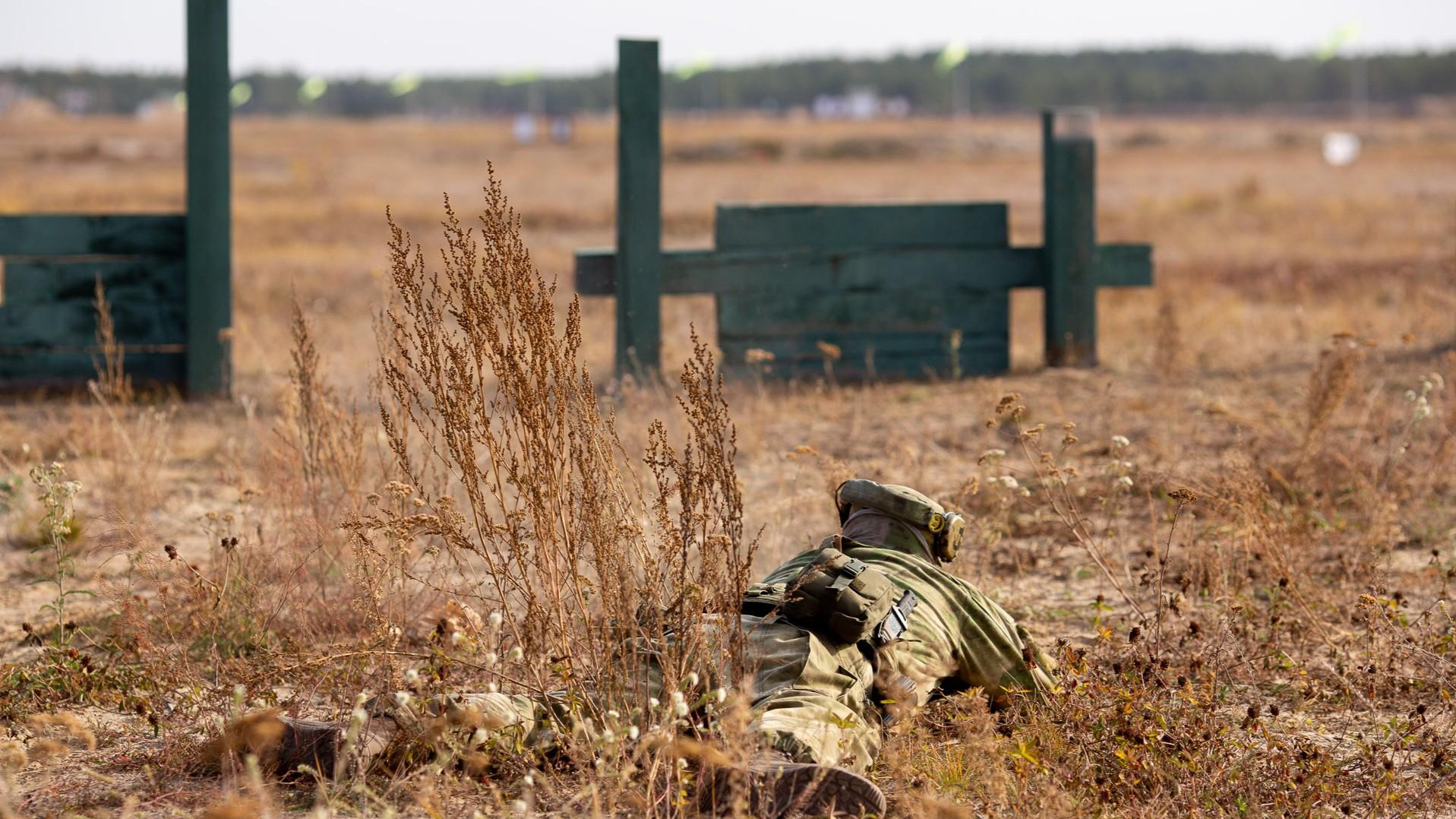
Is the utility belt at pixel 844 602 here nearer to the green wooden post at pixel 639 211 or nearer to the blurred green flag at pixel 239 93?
the green wooden post at pixel 639 211

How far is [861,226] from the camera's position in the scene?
27.2ft

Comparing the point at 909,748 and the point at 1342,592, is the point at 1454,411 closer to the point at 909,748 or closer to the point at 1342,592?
the point at 1342,592

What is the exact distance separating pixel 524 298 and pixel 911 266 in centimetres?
555

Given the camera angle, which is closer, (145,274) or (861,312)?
(145,274)

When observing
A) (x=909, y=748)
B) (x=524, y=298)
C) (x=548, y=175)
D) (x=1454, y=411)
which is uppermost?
(x=548, y=175)

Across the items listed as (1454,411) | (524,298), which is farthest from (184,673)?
(1454,411)

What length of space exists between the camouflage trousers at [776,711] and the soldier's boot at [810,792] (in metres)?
0.13

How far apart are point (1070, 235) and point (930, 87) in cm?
12978

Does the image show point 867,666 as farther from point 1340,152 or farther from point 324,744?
point 1340,152

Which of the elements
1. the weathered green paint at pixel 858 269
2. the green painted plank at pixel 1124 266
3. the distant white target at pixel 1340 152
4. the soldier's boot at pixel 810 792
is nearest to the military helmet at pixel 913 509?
the soldier's boot at pixel 810 792

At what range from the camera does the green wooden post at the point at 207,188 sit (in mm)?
7758

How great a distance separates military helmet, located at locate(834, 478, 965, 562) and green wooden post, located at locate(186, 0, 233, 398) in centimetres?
516

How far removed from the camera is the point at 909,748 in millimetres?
3242

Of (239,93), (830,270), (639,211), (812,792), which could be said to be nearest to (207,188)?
(639,211)
